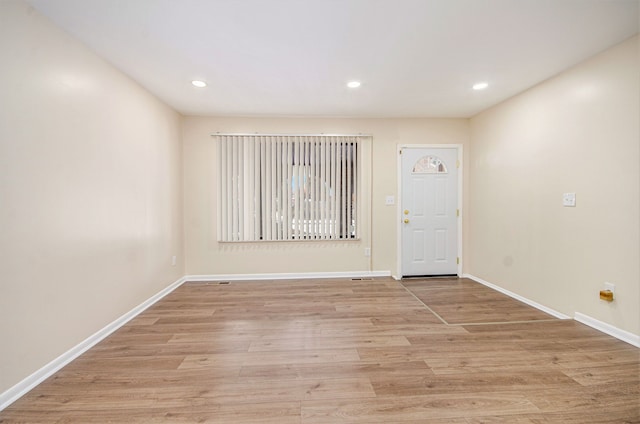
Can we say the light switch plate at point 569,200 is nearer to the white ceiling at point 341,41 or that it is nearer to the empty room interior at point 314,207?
the empty room interior at point 314,207

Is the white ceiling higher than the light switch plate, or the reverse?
the white ceiling

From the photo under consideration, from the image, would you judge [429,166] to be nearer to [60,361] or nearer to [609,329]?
[609,329]

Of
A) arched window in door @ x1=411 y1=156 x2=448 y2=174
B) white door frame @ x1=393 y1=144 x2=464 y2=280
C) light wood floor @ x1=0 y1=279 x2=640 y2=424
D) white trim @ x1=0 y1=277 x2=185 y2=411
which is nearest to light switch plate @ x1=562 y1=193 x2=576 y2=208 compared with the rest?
light wood floor @ x1=0 y1=279 x2=640 y2=424

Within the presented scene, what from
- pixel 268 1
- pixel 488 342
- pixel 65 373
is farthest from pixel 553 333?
pixel 65 373

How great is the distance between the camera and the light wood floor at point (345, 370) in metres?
1.46

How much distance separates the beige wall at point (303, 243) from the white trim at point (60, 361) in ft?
4.15

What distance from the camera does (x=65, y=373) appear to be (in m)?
1.81

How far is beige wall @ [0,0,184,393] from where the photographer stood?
5.12 feet

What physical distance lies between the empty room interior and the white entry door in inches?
1.8

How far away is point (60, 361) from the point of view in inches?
73.4

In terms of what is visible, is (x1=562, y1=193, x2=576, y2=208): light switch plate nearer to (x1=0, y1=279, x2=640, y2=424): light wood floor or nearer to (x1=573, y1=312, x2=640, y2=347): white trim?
(x1=573, y1=312, x2=640, y2=347): white trim

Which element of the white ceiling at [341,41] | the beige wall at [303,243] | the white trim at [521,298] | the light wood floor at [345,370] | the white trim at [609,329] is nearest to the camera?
the light wood floor at [345,370]

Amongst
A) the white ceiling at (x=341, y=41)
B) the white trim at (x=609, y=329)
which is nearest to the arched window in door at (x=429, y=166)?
the white ceiling at (x=341, y=41)

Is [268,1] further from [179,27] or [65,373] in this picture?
[65,373]
